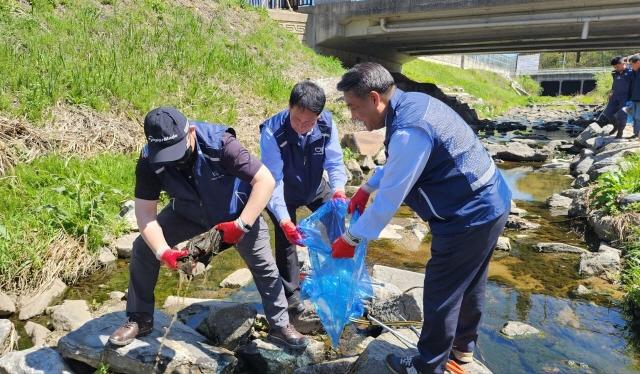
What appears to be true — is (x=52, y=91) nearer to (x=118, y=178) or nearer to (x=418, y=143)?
(x=118, y=178)

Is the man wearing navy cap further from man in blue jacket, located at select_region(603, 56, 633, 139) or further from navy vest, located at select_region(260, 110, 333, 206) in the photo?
man in blue jacket, located at select_region(603, 56, 633, 139)

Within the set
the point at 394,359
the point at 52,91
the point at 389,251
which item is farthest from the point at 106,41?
the point at 394,359

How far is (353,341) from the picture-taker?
3469mm

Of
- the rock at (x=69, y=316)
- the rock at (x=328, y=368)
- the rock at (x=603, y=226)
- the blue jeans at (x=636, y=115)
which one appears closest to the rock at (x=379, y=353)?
the rock at (x=328, y=368)

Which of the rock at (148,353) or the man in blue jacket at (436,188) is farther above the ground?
the man in blue jacket at (436,188)

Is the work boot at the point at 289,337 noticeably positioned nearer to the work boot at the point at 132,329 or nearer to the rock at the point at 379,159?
the work boot at the point at 132,329

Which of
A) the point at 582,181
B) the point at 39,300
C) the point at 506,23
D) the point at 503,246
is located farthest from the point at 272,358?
the point at 506,23

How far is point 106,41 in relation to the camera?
9.44m

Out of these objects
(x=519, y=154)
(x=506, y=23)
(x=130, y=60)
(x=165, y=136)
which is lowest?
(x=519, y=154)

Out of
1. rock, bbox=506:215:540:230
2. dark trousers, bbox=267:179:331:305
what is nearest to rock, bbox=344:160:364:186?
rock, bbox=506:215:540:230

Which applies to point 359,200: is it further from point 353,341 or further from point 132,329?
point 132,329

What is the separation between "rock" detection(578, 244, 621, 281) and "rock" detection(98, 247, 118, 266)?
478cm

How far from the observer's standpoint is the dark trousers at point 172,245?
2.95 meters

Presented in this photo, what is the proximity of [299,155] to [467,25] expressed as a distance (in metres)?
14.6
